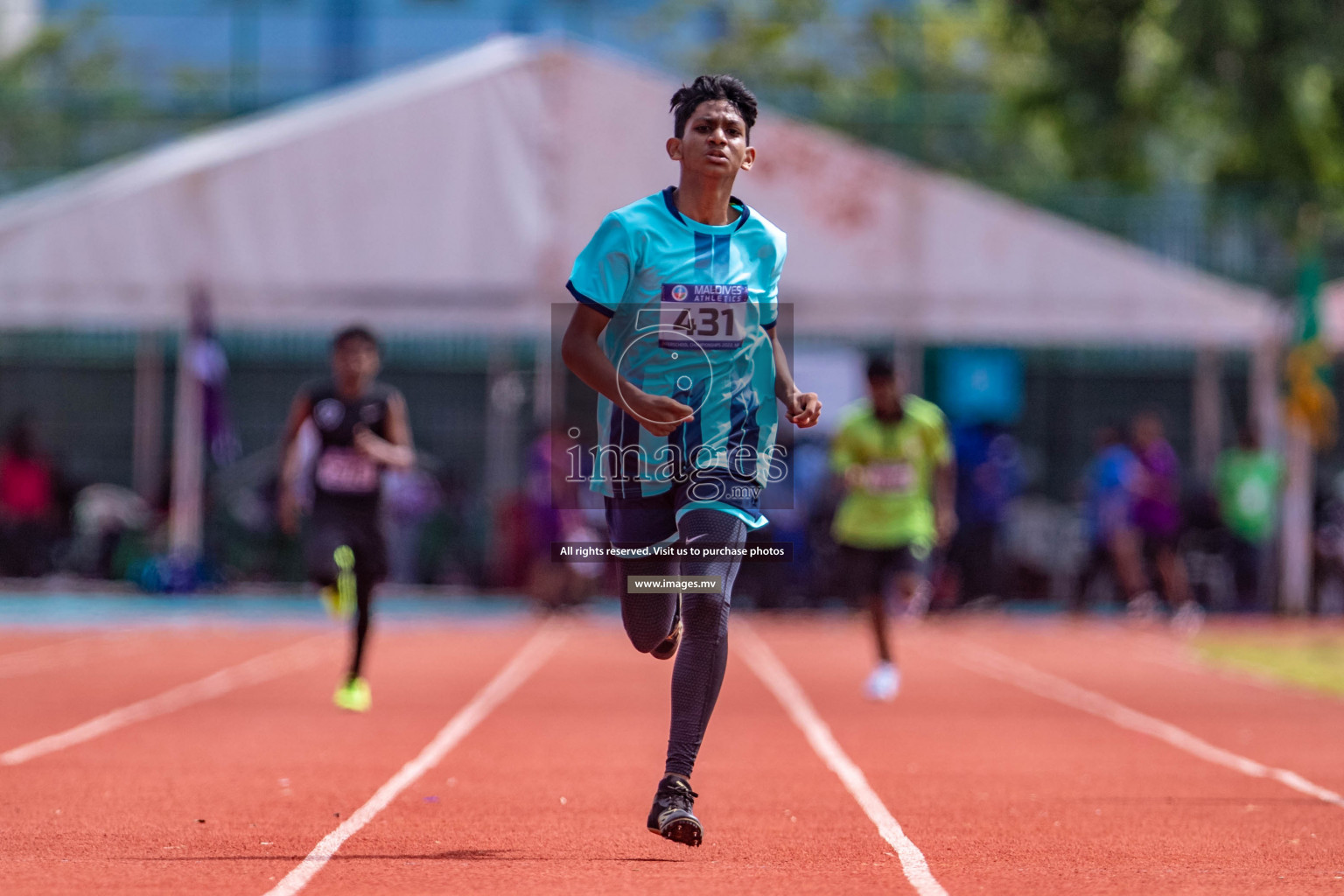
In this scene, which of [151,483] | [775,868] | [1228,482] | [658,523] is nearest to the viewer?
[775,868]

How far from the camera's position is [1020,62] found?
127 feet

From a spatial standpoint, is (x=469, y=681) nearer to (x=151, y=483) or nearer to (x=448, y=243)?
(x=448, y=243)

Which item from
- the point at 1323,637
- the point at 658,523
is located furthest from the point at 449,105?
the point at 658,523

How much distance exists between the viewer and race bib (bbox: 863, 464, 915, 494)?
12.7m

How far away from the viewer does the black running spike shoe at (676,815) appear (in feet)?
19.9

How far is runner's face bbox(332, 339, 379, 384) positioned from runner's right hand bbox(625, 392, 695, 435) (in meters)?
5.09

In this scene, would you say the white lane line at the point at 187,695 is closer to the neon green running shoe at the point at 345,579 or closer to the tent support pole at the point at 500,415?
the neon green running shoe at the point at 345,579

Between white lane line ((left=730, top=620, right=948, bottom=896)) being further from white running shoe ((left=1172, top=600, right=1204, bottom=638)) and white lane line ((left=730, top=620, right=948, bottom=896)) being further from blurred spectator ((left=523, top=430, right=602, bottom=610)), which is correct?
white running shoe ((left=1172, top=600, right=1204, bottom=638))

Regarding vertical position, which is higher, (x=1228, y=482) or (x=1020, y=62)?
(x=1020, y=62)

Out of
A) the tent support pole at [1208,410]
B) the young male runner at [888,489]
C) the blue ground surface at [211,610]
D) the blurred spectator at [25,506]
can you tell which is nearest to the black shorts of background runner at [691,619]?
the young male runner at [888,489]

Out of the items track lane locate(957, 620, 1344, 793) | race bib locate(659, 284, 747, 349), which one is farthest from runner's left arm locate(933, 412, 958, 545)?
race bib locate(659, 284, 747, 349)

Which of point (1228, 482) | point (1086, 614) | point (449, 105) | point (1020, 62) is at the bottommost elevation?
point (1086, 614)

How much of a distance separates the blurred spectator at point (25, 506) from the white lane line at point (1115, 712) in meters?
10.8

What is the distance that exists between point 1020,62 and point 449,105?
69.4 ft
